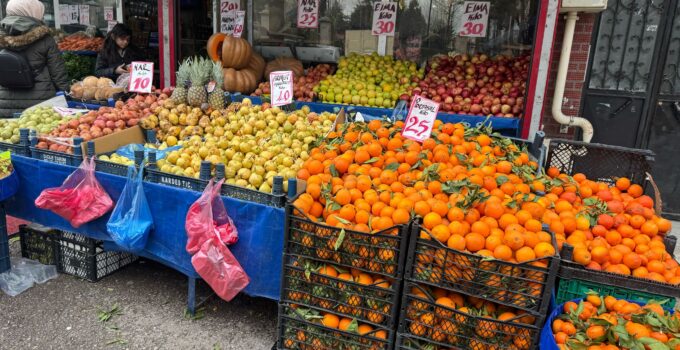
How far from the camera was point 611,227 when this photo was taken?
2.86 metres

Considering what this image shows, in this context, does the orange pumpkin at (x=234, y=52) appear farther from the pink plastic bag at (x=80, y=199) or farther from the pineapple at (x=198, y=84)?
the pink plastic bag at (x=80, y=199)

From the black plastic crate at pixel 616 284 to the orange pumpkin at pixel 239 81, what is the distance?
16.3 feet

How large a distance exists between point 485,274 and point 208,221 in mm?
1798

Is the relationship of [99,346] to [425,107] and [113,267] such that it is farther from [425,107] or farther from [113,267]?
[425,107]

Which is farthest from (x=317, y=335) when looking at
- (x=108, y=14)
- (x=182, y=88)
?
(x=108, y=14)

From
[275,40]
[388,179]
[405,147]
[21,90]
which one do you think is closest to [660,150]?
[405,147]

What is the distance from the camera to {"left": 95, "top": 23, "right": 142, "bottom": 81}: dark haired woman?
726 cm

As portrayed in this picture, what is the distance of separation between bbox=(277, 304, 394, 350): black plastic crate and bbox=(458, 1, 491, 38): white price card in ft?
17.1

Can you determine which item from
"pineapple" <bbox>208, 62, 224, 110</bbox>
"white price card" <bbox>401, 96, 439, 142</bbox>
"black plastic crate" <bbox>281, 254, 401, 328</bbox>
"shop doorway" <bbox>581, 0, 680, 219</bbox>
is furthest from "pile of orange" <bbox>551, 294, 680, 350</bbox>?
"shop doorway" <bbox>581, 0, 680, 219</bbox>

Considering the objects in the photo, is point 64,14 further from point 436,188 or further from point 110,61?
point 436,188

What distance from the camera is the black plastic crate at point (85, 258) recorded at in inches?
157

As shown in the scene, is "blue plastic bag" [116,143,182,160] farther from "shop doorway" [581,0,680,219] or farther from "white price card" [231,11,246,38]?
"shop doorway" [581,0,680,219]

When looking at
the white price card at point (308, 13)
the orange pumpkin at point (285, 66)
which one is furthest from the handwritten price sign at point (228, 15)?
the white price card at point (308, 13)

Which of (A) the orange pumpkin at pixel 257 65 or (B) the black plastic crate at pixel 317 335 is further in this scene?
(A) the orange pumpkin at pixel 257 65
